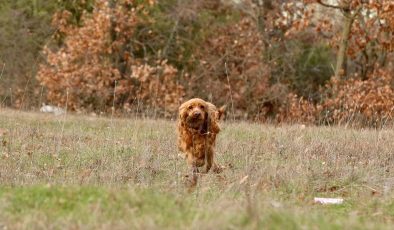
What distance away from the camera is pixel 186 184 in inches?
310

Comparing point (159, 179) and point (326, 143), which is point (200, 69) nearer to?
point (326, 143)

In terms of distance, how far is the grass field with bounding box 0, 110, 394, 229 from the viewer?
5.38m

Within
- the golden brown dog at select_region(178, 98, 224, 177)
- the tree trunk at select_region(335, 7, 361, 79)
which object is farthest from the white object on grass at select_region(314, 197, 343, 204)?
the tree trunk at select_region(335, 7, 361, 79)

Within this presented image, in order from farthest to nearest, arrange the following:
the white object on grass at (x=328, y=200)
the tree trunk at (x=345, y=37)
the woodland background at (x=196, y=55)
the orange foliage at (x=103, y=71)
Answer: the orange foliage at (x=103, y=71) → the woodland background at (x=196, y=55) → the tree trunk at (x=345, y=37) → the white object on grass at (x=328, y=200)

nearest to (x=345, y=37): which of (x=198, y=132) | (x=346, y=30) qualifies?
(x=346, y=30)

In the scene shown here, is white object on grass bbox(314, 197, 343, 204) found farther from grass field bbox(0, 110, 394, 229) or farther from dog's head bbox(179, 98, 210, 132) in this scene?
dog's head bbox(179, 98, 210, 132)

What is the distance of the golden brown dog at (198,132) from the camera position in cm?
820

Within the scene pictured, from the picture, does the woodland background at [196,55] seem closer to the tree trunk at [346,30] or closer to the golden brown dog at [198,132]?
the tree trunk at [346,30]

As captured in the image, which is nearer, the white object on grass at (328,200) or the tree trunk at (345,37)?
the white object on grass at (328,200)

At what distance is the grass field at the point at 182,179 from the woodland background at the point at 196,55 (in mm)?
7114

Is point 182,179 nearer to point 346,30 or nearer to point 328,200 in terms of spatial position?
point 328,200

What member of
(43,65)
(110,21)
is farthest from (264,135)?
(43,65)

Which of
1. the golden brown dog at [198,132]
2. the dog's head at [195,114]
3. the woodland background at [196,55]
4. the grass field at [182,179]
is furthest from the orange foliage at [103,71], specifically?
the dog's head at [195,114]

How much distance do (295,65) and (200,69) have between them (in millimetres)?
4252
